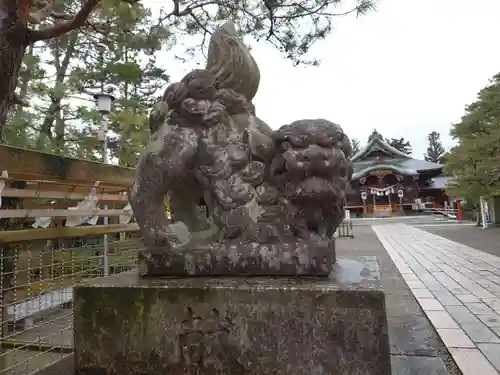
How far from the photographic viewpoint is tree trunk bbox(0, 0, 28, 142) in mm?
3336

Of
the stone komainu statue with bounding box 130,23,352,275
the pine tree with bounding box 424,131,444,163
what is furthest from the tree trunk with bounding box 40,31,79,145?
the pine tree with bounding box 424,131,444,163

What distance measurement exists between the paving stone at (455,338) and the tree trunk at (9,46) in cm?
388

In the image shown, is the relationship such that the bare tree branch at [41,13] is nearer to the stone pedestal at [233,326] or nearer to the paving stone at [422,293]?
the stone pedestal at [233,326]

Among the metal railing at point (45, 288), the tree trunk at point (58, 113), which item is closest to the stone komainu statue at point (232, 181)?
the metal railing at point (45, 288)

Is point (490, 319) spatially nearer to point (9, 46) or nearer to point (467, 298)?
point (467, 298)

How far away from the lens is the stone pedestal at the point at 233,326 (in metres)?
1.34

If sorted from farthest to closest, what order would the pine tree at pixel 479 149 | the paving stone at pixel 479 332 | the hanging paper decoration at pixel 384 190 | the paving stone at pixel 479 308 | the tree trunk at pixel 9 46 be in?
the hanging paper decoration at pixel 384 190, the pine tree at pixel 479 149, the paving stone at pixel 479 308, the tree trunk at pixel 9 46, the paving stone at pixel 479 332

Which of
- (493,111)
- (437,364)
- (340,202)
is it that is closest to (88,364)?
(340,202)

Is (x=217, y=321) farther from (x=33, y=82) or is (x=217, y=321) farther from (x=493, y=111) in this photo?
(x=493, y=111)

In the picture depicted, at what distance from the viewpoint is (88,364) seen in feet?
5.03

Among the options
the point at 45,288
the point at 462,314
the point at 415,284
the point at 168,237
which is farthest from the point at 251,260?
the point at 415,284

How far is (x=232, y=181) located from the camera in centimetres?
170

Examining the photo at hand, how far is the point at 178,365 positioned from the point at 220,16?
5.14m

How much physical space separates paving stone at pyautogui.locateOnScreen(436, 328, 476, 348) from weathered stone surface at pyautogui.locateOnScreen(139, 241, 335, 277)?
58.4 inches
